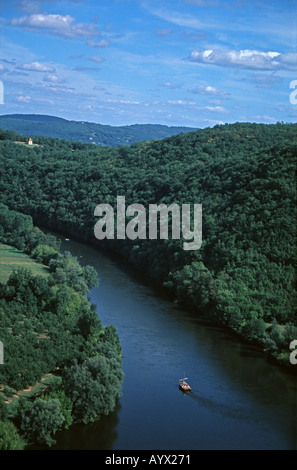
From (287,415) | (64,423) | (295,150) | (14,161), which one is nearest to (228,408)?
(287,415)

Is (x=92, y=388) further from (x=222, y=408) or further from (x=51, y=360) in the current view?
(x=222, y=408)

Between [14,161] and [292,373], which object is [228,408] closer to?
[292,373]

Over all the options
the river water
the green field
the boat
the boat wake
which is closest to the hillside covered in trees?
the river water

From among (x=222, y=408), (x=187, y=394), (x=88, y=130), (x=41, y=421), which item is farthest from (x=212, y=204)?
(x=88, y=130)

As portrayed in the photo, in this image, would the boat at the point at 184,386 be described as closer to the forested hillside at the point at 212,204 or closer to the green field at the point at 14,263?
the forested hillside at the point at 212,204

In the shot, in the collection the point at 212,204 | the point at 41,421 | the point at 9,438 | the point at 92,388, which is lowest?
the point at 9,438
